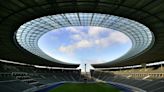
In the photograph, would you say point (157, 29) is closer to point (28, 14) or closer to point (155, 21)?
point (155, 21)

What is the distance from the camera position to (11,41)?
129 feet

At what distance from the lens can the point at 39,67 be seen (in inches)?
3819

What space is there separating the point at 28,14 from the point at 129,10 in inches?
508

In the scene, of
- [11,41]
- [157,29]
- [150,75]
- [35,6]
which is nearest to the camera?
[35,6]

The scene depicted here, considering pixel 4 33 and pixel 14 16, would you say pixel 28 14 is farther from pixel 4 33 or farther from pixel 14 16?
pixel 4 33

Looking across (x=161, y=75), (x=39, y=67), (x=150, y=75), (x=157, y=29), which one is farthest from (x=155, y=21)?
(x=39, y=67)

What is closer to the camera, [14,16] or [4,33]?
[14,16]

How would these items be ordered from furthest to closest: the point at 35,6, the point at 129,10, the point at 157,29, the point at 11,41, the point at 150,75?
the point at 150,75 < the point at 11,41 < the point at 157,29 < the point at 129,10 < the point at 35,6

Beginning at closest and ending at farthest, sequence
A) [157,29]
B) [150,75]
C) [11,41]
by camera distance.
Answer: [157,29], [11,41], [150,75]

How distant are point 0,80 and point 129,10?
30986 millimetres

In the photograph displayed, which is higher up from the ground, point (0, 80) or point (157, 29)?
point (157, 29)

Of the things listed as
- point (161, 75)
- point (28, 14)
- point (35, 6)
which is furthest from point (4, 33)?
point (161, 75)

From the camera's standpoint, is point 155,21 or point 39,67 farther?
point 39,67

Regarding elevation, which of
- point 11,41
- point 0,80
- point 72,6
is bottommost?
point 0,80
